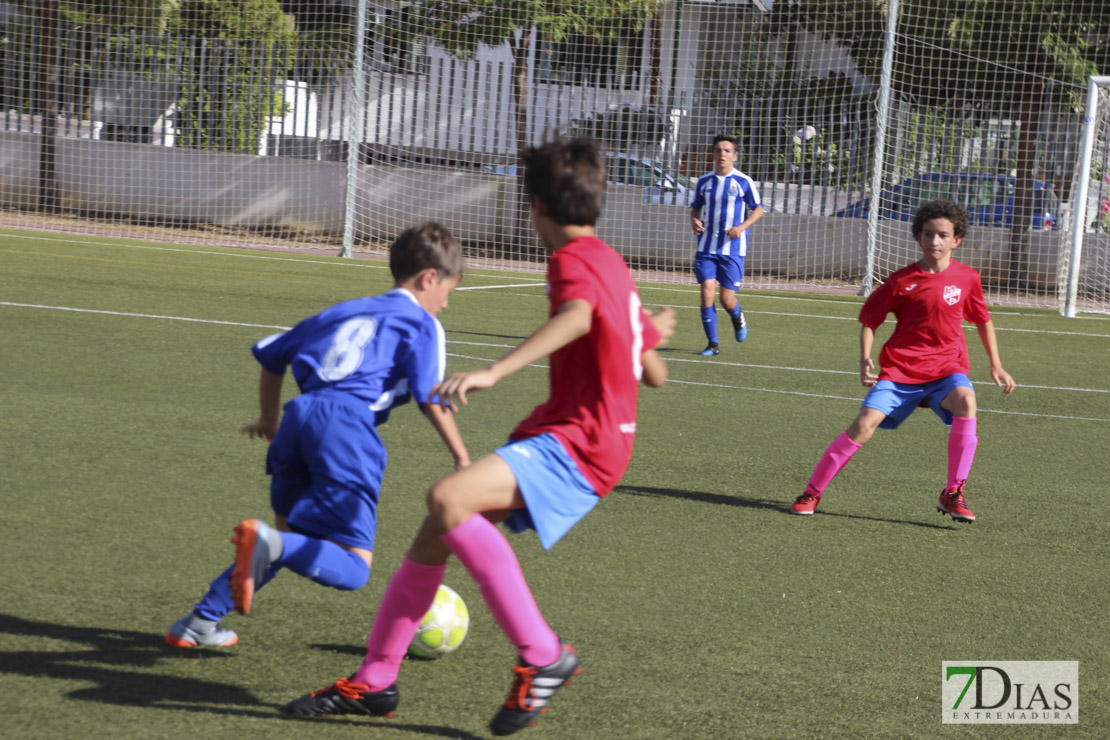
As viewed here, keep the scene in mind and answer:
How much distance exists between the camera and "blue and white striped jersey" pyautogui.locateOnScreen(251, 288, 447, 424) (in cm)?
325

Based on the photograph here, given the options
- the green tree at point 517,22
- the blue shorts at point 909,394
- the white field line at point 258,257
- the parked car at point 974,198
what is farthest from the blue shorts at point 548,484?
the green tree at point 517,22

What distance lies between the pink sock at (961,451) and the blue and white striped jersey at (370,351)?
3.16 metres

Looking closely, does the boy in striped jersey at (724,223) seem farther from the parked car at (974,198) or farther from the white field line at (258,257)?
the parked car at (974,198)

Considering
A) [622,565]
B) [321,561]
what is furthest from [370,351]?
[622,565]

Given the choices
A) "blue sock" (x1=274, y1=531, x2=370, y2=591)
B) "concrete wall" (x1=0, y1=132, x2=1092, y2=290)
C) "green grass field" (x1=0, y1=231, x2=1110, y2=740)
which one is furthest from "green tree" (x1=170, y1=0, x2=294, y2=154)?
"blue sock" (x1=274, y1=531, x2=370, y2=591)

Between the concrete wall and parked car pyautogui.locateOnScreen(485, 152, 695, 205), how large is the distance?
0.40ft

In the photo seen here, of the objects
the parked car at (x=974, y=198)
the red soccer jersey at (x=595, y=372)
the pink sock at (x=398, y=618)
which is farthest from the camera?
the parked car at (x=974, y=198)

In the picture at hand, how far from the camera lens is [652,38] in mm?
19281

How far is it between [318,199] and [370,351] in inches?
667

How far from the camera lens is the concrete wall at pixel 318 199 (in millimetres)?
18609

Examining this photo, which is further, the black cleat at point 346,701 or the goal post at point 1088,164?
the goal post at point 1088,164

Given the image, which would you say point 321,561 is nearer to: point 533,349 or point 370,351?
point 370,351

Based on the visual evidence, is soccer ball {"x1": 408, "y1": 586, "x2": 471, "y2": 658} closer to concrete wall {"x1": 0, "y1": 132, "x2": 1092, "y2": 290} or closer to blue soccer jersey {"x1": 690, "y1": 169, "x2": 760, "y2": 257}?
blue soccer jersey {"x1": 690, "y1": 169, "x2": 760, "y2": 257}

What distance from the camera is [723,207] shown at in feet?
36.4
